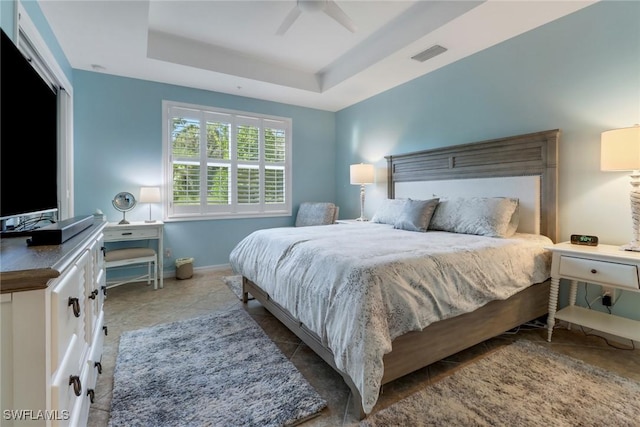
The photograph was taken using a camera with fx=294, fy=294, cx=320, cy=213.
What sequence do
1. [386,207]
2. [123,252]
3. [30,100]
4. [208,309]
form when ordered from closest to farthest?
[30,100] < [208,309] < [123,252] < [386,207]

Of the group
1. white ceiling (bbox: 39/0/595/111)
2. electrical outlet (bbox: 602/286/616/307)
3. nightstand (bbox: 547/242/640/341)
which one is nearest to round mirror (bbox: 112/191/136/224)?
white ceiling (bbox: 39/0/595/111)

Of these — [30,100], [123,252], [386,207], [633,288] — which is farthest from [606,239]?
[123,252]

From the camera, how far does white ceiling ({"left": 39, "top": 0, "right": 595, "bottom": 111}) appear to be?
246cm

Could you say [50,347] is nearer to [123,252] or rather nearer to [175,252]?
[123,252]

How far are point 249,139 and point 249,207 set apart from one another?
1060 mm

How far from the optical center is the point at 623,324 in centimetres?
206

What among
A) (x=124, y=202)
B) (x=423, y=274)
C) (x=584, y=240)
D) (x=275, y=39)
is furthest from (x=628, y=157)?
(x=124, y=202)

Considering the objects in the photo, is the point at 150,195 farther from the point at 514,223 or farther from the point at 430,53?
the point at 514,223

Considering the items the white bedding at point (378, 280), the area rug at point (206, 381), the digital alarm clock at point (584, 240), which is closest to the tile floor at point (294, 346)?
the area rug at point (206, 381)

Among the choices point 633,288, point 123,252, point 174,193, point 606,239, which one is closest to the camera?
point 633,288

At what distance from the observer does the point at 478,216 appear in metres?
2.65

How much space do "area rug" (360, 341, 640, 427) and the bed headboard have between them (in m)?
1.21

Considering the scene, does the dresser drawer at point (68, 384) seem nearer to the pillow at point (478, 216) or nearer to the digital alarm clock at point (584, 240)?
the pillow at point (478, 216)

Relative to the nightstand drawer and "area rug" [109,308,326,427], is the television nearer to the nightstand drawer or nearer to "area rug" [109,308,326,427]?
"area rug" [109,308,326,427]
